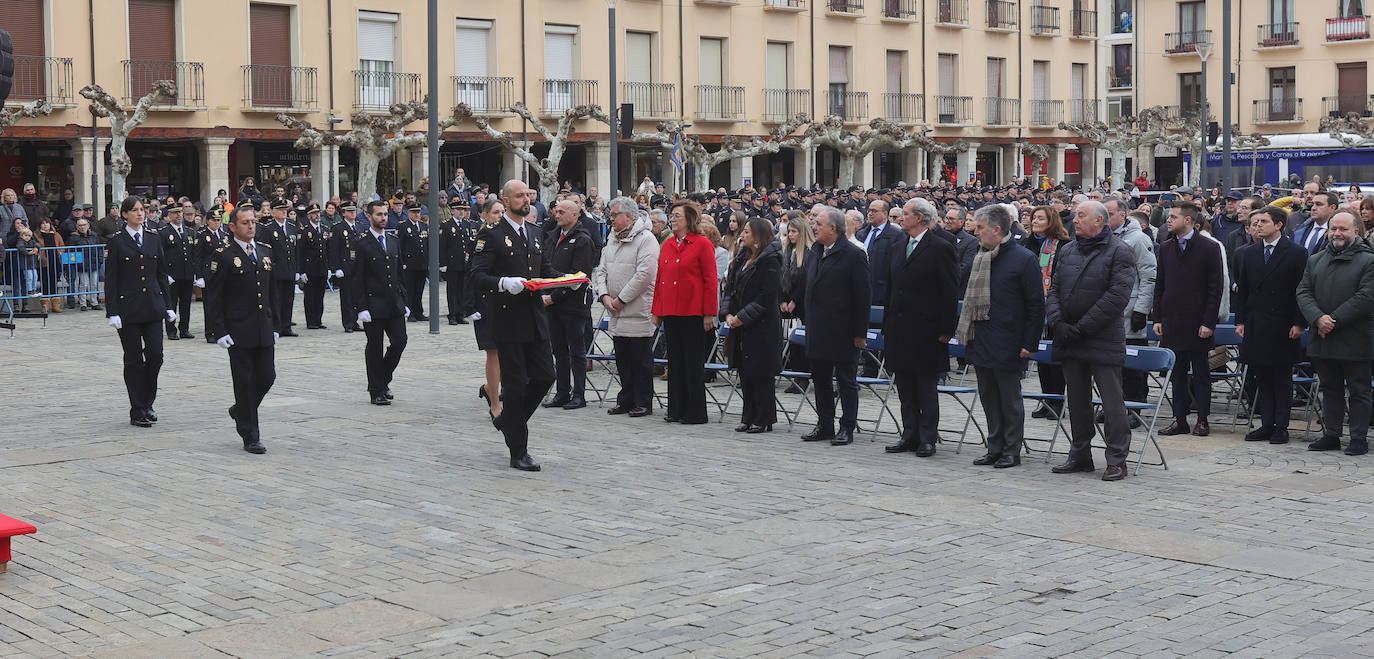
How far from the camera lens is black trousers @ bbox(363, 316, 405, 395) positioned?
13.7m

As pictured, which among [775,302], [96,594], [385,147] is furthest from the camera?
[385,147]

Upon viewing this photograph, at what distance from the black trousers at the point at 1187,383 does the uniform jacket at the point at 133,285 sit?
7.78 m

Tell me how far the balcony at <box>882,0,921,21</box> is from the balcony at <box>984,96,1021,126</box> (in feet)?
14.9

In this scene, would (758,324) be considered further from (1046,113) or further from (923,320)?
(1046,113)

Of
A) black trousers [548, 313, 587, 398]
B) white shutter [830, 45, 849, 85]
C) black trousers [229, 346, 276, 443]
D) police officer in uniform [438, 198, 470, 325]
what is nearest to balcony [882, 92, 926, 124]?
white shutter [830, 45, 849, 85]

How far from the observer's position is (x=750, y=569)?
771cm

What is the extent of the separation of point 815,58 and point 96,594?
39.9 m

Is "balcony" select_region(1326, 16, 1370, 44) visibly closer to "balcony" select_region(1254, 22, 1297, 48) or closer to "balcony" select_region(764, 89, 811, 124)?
"balcony" select_region(1254, 22, 1297, 48)

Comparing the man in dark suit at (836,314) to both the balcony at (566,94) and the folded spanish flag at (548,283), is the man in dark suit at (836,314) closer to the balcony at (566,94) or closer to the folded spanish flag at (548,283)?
the folded spanish flag at (548,283)

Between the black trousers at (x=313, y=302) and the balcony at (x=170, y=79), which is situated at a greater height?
the balcony at (x=170, y=79)

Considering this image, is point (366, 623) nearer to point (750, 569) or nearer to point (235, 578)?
point (235, 578)

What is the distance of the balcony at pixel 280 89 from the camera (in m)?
35.2

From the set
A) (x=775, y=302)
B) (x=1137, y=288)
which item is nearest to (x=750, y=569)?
(x=775, y=302)

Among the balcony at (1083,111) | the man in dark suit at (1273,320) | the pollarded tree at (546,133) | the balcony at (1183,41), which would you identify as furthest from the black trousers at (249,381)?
the balcony at (1183,41)
